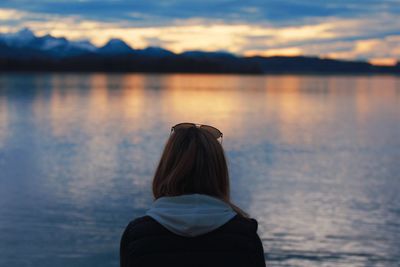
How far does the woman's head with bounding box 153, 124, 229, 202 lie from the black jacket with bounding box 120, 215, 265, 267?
128 mm

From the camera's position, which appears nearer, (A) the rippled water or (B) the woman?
(B) the woman

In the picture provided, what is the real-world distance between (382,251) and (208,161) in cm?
780

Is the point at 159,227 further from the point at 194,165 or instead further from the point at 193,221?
the point at 194,165

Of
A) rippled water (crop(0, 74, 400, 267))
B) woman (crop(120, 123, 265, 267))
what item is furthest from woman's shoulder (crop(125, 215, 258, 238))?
rippled water (crop(0, 74, 400, 267))

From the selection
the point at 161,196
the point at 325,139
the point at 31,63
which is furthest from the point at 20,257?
the point at 31,63

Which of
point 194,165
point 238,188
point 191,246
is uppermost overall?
point 194,165

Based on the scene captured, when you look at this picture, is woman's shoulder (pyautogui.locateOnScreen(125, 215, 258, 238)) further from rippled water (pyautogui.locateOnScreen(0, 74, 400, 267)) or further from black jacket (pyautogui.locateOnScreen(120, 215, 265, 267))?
rippled water (pyautogui.locateOnScreen(0, 74, 400, 267))

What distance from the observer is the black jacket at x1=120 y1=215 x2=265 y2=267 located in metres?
2.24

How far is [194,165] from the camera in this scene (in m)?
2.29

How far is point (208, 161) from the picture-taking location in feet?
7.48

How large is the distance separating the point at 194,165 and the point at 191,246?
0.87 ft

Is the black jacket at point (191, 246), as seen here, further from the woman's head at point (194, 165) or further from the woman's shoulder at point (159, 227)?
the woman's head at point (194, 165)

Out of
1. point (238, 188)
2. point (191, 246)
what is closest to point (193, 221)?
point (191, 246)

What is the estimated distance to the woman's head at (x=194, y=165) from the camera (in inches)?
89.9
